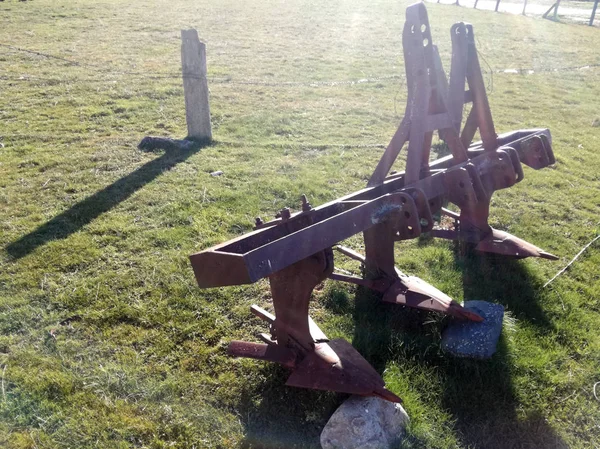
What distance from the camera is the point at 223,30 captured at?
17922 millimetres

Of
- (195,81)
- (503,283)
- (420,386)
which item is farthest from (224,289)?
(195,81)

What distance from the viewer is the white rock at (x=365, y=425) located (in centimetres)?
295

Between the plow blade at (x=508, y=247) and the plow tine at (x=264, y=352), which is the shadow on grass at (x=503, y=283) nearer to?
the plow blade at (x=508, y=247)

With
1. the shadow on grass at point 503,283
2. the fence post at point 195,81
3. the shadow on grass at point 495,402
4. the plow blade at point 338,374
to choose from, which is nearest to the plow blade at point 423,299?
the shadow on grass at point 495,402

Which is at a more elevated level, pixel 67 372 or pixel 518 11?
pixel 518 11

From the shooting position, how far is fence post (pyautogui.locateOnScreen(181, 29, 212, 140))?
7.86 m

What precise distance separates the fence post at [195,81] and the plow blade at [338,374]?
17.9 ft

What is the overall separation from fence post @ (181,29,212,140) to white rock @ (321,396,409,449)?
5.89m

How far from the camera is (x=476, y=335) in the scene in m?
3.75

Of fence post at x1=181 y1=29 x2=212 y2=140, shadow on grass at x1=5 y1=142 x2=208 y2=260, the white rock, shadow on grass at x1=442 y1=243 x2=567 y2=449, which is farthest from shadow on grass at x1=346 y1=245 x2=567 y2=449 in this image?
fence post at x1=181 y1=29 x2=212 y2=140

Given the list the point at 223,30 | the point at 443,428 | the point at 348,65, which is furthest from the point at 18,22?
the point at 443,428

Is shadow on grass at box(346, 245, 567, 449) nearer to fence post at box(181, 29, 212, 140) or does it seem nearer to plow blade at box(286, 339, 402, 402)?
plow blade at box(286, 339, 402, 402)

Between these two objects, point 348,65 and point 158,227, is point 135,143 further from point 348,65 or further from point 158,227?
point 348,65

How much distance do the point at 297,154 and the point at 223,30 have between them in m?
12.0
